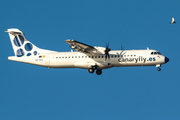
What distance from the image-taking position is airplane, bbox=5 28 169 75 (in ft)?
104

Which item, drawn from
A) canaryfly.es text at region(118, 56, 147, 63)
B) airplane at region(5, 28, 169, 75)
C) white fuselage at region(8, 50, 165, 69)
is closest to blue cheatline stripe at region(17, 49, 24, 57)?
airplane at region(5, 28, 169, 75)

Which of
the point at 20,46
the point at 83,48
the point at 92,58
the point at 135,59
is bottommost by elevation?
the point at 135,59

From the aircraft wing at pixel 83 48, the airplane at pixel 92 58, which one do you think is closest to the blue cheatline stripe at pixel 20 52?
the airplane at pixel 92 58

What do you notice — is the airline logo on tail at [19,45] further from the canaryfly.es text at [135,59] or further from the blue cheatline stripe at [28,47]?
the canaryfly.es text at [135,59]

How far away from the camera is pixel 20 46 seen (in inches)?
1366

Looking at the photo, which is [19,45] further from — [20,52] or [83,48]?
[83,48]

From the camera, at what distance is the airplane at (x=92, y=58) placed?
31.8m

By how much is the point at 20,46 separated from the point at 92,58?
907cm

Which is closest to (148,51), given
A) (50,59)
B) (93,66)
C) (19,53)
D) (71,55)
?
(93,66)

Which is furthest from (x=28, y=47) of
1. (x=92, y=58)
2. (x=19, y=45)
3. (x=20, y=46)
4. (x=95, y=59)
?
(x=95, y=59)

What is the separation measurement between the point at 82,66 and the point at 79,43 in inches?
132

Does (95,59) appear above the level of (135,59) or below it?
above

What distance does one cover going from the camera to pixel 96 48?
31750 mm

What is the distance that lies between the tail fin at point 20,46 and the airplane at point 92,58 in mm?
117
